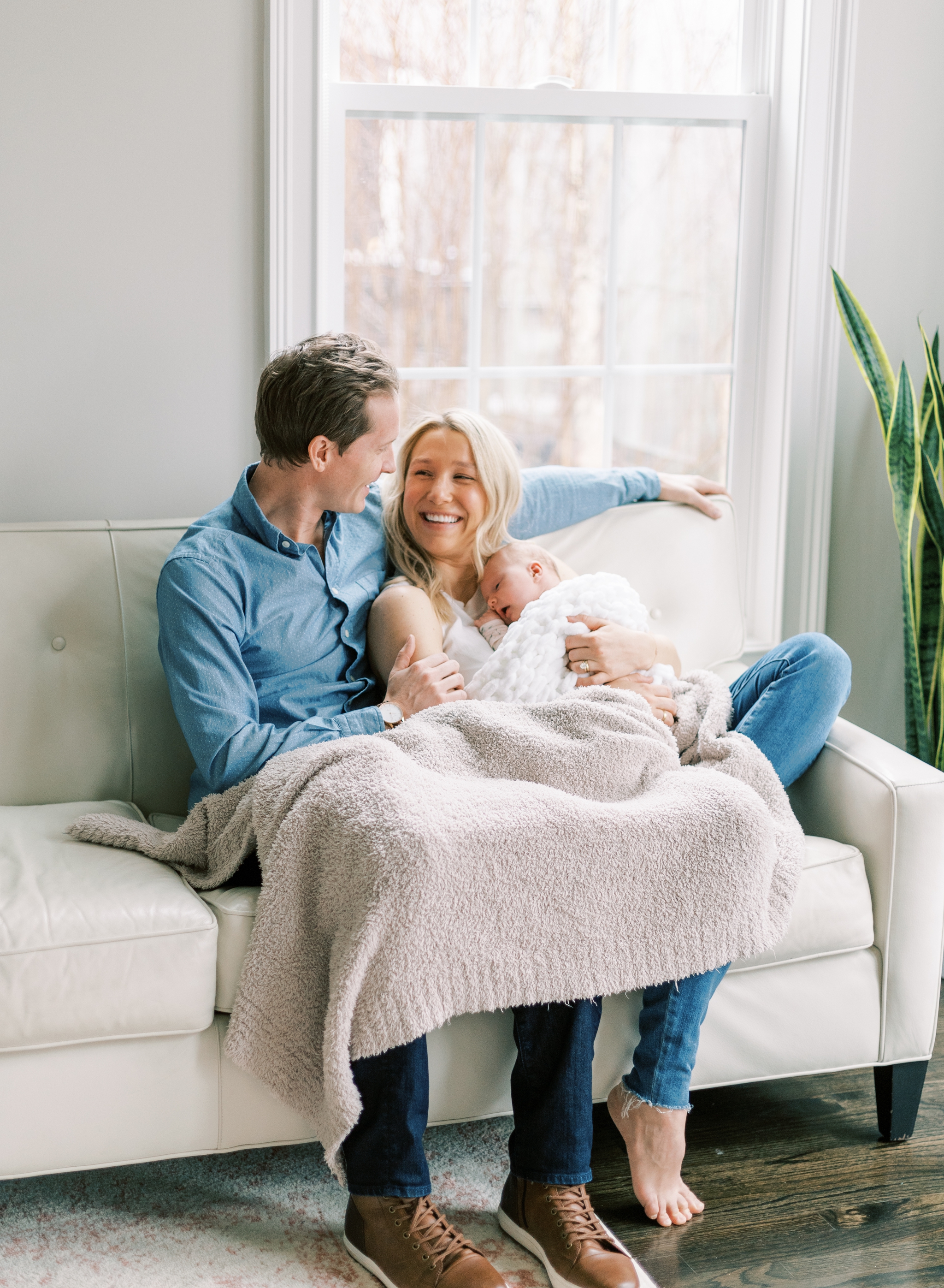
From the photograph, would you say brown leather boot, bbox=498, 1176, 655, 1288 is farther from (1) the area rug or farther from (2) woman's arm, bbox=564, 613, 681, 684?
(2) woman's arm, bbox=564, 613, 681, 684

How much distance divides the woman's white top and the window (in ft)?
1.99

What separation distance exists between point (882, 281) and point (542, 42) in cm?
93

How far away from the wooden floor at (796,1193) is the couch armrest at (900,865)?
6.4 inches

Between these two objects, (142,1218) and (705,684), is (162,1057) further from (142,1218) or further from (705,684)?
(705,684)

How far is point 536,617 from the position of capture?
1.94 m

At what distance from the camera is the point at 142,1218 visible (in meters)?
1.64

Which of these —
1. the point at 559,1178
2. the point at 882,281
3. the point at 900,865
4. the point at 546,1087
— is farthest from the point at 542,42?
the point at 559,1178

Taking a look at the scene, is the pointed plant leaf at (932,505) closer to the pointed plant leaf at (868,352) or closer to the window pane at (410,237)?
the pointed plant leaf at (868,352)

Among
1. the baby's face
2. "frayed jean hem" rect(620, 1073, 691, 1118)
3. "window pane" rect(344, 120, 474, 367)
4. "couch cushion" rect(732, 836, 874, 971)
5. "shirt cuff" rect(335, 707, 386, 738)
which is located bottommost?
"frayed jean hem" rect(620, 1073, 691, 1118)

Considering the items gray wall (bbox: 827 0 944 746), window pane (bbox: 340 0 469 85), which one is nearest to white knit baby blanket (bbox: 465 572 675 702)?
gray wall (bbox: 827 0 944 746)

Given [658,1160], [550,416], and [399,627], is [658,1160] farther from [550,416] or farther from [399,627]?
[550,416]

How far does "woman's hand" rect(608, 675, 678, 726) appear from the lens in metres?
1.89

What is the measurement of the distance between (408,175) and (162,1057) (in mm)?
1774

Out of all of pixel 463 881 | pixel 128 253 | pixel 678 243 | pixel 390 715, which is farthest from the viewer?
pixel 678 243
